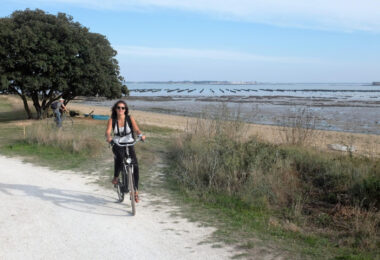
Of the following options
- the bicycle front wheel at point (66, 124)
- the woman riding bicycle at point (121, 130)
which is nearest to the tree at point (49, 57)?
the bicycle front wheel at point (66, 124)

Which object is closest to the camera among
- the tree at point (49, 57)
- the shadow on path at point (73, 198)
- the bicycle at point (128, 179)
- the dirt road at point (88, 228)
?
the dirt road at point (88, 228)

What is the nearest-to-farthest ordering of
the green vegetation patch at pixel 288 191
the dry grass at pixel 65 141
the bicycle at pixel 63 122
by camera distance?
the green vegetation patch at pixel 288 191
the dry grass at pixel 65 141
the bicycle at pixel 63 122

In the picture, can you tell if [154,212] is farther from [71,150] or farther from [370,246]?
[71,150]

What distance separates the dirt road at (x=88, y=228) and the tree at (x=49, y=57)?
12.0 meters

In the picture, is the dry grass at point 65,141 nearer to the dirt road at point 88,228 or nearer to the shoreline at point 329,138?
the shoreline at point 329,138

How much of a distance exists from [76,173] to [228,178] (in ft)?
12.2

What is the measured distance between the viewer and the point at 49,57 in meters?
18.3

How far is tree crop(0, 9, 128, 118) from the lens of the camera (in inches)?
706

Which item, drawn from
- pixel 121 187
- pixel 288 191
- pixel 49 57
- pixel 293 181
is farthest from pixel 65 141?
pixel 49 57

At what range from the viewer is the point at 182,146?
1077cm

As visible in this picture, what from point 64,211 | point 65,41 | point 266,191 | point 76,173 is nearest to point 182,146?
point 76,173

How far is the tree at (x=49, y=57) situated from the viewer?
17.9 metres

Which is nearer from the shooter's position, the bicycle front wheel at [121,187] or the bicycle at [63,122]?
the bicycle front wheel at [121,187]

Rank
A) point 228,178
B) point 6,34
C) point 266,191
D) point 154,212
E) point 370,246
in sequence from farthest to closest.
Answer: point 6,34
point 228,178
point 266,191
point 154,212
point 370,246
